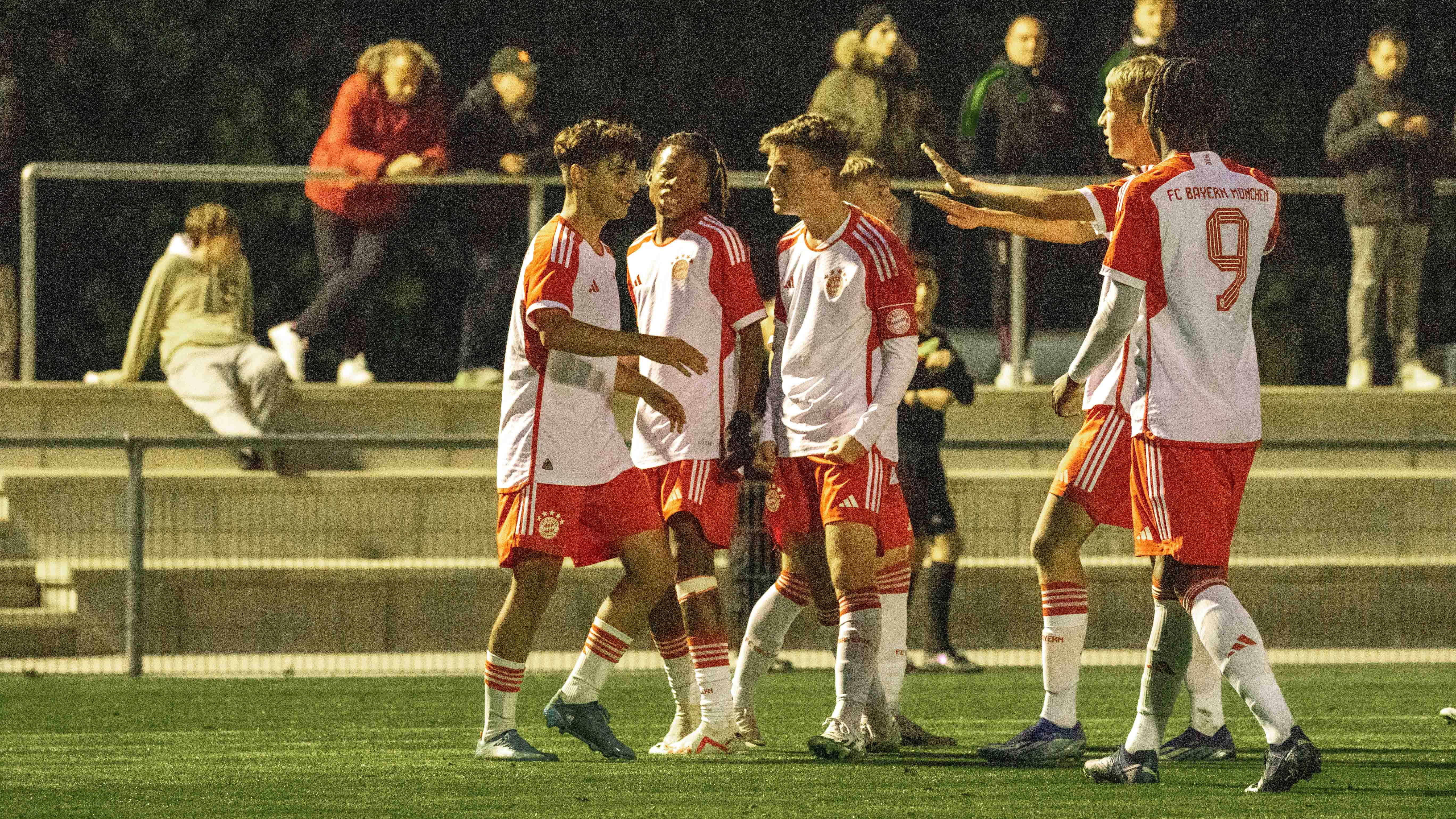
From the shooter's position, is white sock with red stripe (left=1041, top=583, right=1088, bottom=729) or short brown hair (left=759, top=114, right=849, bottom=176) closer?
white sock with red stripe (left=1041, top=583, right=1088, bottom=729)

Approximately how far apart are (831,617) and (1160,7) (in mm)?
7512

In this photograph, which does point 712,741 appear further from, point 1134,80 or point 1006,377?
point 1006,377

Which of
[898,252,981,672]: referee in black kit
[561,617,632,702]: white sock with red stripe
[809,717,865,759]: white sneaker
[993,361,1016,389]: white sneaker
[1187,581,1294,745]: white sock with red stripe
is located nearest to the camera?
[1187,581,1294,745]: white sock with red stripe

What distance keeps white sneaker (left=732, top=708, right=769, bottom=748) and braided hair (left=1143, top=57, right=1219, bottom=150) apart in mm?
2465

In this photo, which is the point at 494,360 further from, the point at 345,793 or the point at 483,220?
the point at 345,793

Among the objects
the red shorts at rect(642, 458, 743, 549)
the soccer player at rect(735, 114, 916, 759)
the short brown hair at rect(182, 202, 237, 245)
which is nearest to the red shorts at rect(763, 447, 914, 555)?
the soccer player at rect(735, 114, 916, 759)

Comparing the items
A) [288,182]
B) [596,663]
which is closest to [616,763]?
[596,663]

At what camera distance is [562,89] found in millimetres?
19500

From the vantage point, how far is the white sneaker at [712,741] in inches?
301

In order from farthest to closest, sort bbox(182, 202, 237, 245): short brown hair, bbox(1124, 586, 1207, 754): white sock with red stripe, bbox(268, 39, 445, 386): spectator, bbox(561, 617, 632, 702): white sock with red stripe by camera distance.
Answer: bbox(268, 39, 445, 386): spectator, bbox(182, 202, 237, 245): short brown hair, bbox(561, 617, 632, 702): white sock with red stripe, bbox(1124, 586, 1207, 754): white sock with red stripe

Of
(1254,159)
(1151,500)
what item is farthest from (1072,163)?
(1151,500)

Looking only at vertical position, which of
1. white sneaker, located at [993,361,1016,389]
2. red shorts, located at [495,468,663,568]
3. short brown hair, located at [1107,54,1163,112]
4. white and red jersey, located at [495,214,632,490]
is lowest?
red shorts, located at [495,468,663,568]

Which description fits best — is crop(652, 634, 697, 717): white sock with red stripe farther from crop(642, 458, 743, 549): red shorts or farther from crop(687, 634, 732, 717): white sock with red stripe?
crop(642, 458, 743, 549): red shorts

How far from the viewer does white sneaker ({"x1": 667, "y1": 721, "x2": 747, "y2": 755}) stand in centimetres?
764
